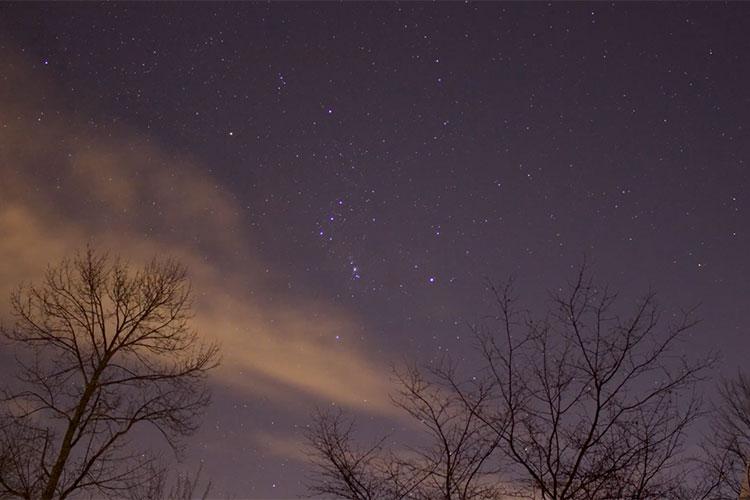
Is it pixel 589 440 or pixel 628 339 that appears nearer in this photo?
pixel 589 440

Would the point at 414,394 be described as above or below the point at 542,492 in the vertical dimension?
above

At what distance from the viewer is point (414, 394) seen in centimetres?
739

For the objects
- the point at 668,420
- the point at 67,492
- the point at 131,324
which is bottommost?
the point at 67,492

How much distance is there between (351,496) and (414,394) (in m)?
1.47

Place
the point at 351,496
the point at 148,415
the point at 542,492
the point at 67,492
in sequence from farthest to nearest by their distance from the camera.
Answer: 1. the point at 148,415
2. the point at 67,492
3. the point at 351,496
4. the point at 542,492

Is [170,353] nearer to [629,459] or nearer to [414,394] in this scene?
[414,394]

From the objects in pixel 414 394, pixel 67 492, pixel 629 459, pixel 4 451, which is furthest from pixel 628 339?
pixel 4 451

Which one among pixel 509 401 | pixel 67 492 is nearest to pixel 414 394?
pixel 509 401

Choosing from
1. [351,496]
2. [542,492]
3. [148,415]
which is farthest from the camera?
[148,415]

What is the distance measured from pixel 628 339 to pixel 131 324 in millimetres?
7981

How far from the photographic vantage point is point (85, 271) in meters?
10.1

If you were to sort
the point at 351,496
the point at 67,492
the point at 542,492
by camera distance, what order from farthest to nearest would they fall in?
the point at 67,492 → the point at 351,496 → the point at 542,492

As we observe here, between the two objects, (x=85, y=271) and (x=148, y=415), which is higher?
(x=85, y=271)

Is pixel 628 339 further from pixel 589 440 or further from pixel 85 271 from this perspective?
pixel 85 271
